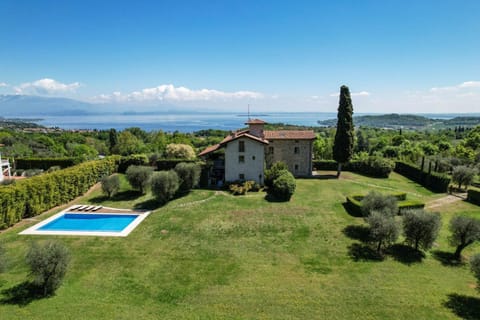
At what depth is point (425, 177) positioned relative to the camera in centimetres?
2962

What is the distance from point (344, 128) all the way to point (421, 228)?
1840 centimetres

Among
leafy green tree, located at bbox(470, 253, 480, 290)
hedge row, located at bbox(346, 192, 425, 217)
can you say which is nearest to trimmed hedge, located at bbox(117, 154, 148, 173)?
hedge row, located at bbox(346, 192, 425, 217)

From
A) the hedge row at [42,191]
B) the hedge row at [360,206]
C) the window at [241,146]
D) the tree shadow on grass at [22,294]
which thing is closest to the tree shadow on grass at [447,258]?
the hedge row at [360,206]

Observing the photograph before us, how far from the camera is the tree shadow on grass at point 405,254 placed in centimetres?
1370

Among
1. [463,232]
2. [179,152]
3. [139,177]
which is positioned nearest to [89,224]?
[139,177]

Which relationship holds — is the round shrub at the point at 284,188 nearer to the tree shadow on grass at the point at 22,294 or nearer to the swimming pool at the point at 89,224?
the swimming pool at the point at 89,224

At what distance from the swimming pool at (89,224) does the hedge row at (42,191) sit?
171cm

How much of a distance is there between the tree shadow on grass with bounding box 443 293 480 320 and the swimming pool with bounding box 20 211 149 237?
57.0 feet

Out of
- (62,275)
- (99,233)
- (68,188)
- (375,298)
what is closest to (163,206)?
(99,233)

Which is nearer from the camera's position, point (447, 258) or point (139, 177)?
point (447, 258)

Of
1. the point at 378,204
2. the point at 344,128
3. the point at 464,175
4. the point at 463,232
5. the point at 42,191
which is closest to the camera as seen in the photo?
the point at 463,232

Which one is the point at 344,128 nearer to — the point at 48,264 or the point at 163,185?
the point at 163,185

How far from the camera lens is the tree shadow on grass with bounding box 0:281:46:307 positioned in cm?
995

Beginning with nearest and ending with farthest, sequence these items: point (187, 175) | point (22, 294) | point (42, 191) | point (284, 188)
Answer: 1. point (22, 294)
2. point (42, 191)
3. point (284, 188)
4. point (187, 175)
